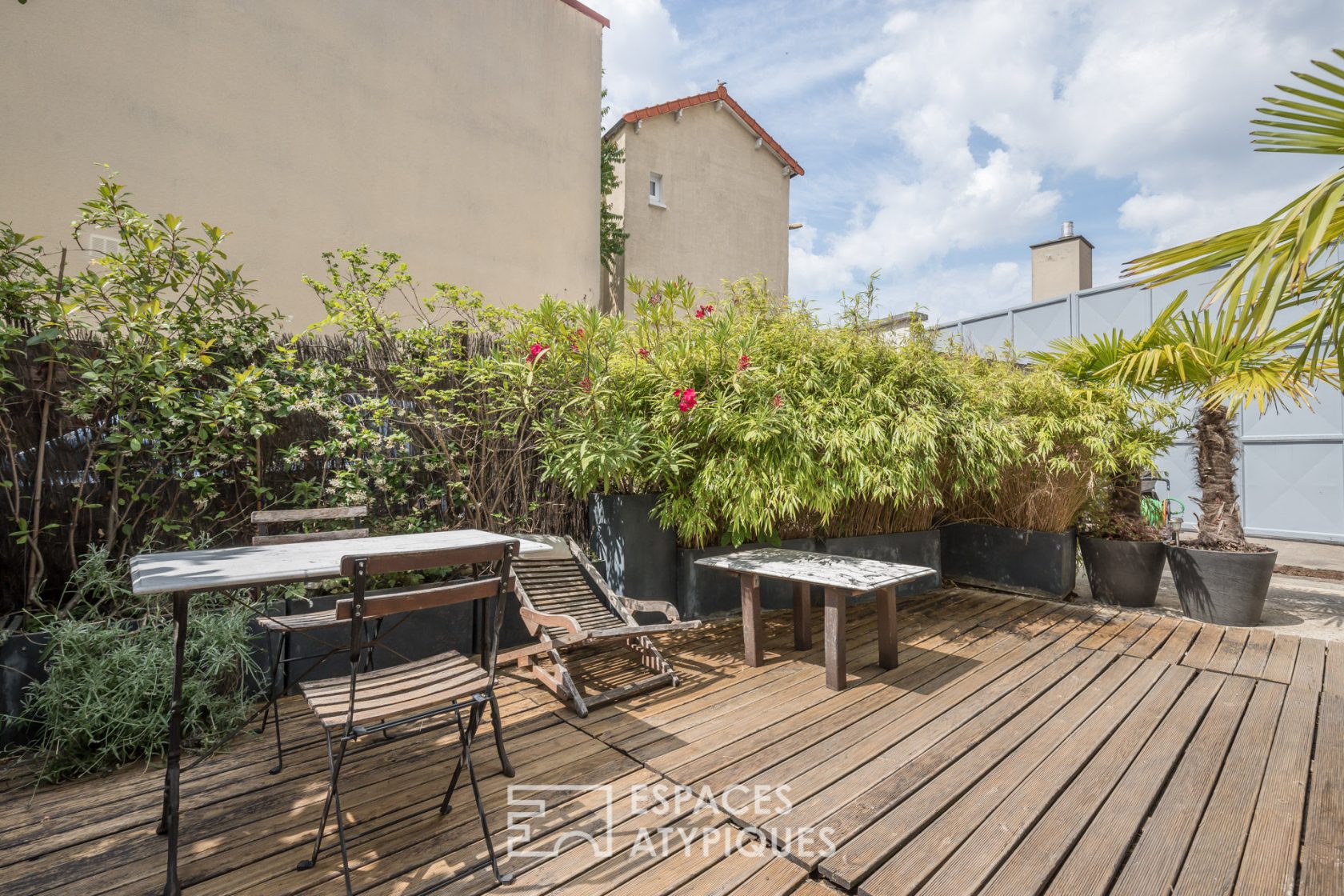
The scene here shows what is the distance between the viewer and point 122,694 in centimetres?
247

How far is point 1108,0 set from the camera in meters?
5.06

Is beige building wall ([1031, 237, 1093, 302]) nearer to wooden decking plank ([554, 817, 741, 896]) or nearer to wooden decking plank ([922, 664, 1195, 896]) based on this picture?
wooden decking plank ([922, 664, 1195, 896])

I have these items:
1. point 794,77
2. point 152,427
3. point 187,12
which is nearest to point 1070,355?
point 794,77

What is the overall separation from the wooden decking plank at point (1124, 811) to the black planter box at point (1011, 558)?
2.33m

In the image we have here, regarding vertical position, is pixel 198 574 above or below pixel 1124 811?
above

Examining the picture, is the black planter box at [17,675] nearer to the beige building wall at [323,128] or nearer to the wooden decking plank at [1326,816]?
the wooden decking plank at [1326,816]

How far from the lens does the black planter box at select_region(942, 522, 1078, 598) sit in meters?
5.26

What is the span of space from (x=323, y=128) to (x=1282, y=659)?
33.0ft

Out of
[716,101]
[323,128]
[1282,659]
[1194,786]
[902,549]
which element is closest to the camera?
[1194,786]

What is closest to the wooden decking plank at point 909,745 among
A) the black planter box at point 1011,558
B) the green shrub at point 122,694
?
the black planter box at point 1011,558

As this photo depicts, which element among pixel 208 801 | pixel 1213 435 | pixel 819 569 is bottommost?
pixel 208 801

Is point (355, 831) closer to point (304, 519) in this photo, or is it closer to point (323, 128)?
point (304, 519)

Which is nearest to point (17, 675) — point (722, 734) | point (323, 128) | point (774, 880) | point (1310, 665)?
point (722, 734)

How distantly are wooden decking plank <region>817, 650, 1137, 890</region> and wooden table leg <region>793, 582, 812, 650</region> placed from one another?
1.27m
